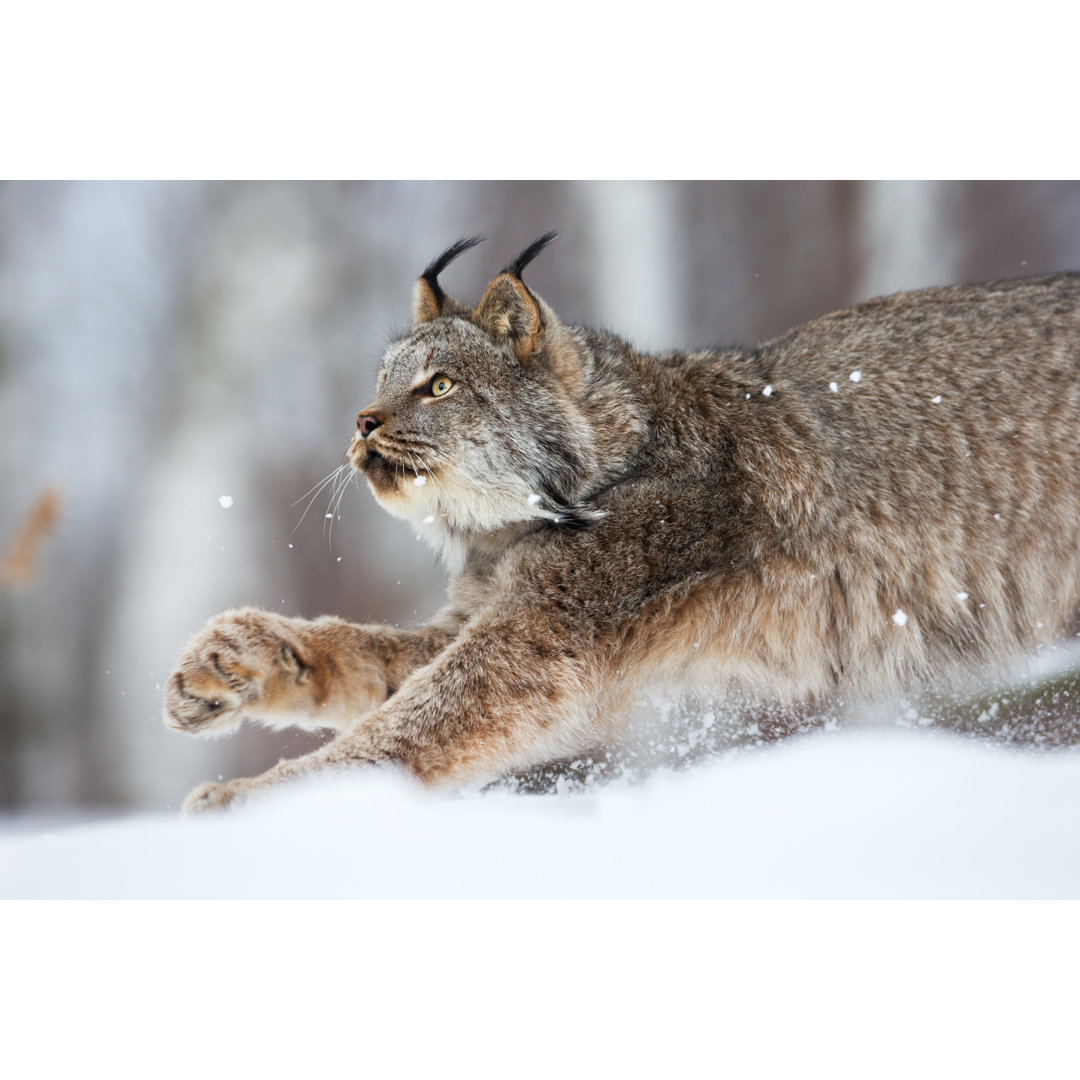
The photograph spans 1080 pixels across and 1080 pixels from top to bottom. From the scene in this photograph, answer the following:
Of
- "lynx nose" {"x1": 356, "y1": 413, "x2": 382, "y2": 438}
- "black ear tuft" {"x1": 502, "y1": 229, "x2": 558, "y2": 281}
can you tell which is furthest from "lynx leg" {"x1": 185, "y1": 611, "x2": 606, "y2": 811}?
"black ear tuft" {"x1": 502, "y1": 229, "x2": 558, "y2": 281}

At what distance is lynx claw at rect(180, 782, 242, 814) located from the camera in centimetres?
245

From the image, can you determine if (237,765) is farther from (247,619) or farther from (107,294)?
(107,294)

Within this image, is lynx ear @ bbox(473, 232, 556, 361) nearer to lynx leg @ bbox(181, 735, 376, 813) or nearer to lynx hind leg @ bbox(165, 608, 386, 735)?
lynx hind leg @ bbox(165, 608, 386, 735)

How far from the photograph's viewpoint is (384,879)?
2535mm

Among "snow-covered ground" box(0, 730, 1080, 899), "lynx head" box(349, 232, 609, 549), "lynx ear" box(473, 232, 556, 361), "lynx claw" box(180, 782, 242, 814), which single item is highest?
"lynx ear" box(473, 232, 556, 361)

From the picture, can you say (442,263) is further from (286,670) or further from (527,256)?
(286,670)

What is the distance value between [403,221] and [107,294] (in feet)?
2.99

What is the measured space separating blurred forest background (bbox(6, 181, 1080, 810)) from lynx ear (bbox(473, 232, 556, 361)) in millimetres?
194

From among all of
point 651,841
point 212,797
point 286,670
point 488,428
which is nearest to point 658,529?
point 488,428

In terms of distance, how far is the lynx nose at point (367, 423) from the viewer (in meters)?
2.68

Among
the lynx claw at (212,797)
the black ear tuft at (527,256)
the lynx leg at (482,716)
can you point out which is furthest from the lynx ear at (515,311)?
the lynx claw at (212,797)

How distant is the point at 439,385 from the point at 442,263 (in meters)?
0.43

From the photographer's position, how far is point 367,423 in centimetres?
268

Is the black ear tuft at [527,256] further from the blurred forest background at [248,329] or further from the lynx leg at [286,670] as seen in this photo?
the lynx leg at [286,670]
